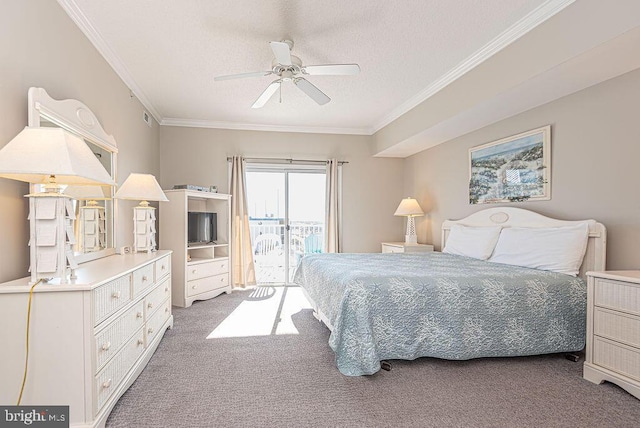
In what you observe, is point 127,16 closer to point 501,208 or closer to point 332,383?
point 332,383

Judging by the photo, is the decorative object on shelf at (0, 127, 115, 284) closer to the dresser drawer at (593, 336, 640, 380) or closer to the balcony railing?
the dresser drawer at (593, 336, 640, 380)

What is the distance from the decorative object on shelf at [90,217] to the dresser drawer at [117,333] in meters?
0.63

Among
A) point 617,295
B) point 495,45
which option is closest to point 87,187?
point 495,45

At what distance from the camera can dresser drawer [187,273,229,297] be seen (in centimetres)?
435

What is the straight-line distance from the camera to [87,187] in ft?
8.32

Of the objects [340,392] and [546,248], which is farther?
[546,248]

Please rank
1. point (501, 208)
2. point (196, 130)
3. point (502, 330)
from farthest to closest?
point (196, 130) < point (501, 208) < point (502, 330)

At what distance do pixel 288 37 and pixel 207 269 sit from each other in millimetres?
3169

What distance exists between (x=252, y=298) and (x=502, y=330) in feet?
10.4

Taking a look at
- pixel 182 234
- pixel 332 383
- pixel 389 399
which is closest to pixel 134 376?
pixel 332 383

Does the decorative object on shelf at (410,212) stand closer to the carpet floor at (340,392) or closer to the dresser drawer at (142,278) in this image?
the carpet floor at (340,392)

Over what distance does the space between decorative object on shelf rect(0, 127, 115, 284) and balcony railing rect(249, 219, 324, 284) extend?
3.72 metres

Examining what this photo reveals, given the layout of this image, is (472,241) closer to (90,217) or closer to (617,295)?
(617,295)

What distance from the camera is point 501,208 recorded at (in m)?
3.68
